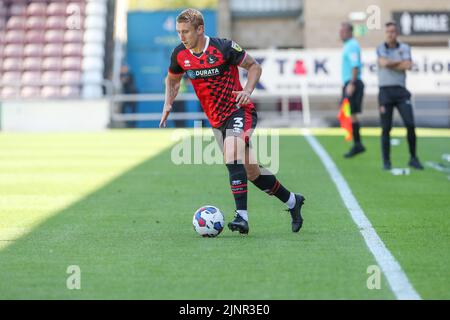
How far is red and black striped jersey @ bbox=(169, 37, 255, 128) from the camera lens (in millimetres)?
8727

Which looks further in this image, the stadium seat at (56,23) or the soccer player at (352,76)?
the stadium seat at (56,23)

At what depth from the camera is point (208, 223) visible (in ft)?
28.6

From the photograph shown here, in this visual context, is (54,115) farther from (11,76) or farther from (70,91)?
(11,76)

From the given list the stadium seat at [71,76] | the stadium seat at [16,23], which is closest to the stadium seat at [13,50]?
the stadium seat at [16,23]

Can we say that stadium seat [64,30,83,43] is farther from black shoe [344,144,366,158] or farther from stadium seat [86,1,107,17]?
black shoe [344,144,366,158]

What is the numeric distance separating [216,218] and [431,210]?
297 cm

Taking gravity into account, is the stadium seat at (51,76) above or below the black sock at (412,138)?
above

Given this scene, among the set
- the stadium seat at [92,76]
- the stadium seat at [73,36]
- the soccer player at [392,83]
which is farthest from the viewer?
the stadium seat at [73,36]

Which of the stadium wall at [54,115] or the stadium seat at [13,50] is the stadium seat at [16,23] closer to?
the stadium seat at [13,50]

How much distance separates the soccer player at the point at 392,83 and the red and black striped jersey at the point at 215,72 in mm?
6063

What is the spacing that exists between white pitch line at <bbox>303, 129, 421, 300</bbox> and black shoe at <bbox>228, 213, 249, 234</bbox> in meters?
1.09

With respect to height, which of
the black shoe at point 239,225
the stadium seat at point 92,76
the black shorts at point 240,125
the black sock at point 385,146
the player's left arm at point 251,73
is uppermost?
the stadium seat at point 92,76

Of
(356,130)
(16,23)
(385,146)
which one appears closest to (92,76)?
(16,23)

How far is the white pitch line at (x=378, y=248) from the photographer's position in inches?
251
